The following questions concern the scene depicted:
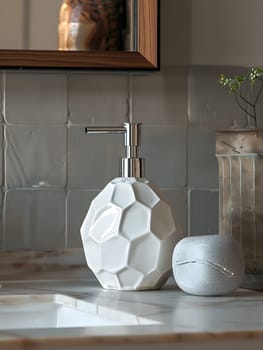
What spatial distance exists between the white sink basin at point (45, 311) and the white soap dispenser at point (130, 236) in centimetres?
8

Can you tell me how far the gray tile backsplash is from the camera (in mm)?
1066

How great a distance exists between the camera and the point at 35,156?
1.07 metres

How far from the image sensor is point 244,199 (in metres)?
0.94

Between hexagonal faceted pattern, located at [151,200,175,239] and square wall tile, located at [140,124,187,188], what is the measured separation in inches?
7.1

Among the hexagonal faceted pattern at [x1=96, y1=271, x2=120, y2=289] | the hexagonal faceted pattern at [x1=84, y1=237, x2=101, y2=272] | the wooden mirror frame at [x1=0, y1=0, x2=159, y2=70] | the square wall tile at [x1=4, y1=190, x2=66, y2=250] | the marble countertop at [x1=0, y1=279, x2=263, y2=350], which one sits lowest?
the marble countertop at [x1=0, y1=279, x2=263, y2=350]

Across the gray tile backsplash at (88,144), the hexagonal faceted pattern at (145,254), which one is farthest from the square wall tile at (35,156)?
the hexagonal faceted pattern at (145,254)

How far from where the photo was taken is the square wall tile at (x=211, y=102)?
111 centimetres

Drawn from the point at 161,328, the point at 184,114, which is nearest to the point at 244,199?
the point at 184,114

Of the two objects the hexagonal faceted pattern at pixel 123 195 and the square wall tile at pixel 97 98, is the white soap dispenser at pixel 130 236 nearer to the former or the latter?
the hexagonal faceted pattern at pixel 123 195

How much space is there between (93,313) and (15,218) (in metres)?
0.32

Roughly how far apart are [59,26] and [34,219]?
272 mm

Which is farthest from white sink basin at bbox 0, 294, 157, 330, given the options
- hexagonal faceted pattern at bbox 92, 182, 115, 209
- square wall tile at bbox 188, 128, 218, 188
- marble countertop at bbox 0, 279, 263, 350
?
square wall tile at bbox 188, 128, 218, 188

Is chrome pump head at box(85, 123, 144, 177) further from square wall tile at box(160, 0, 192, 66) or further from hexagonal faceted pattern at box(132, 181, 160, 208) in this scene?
square wall tile at box(160, 0, 192, 66)

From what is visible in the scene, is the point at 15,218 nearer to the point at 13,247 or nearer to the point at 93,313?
the point at 13,247
